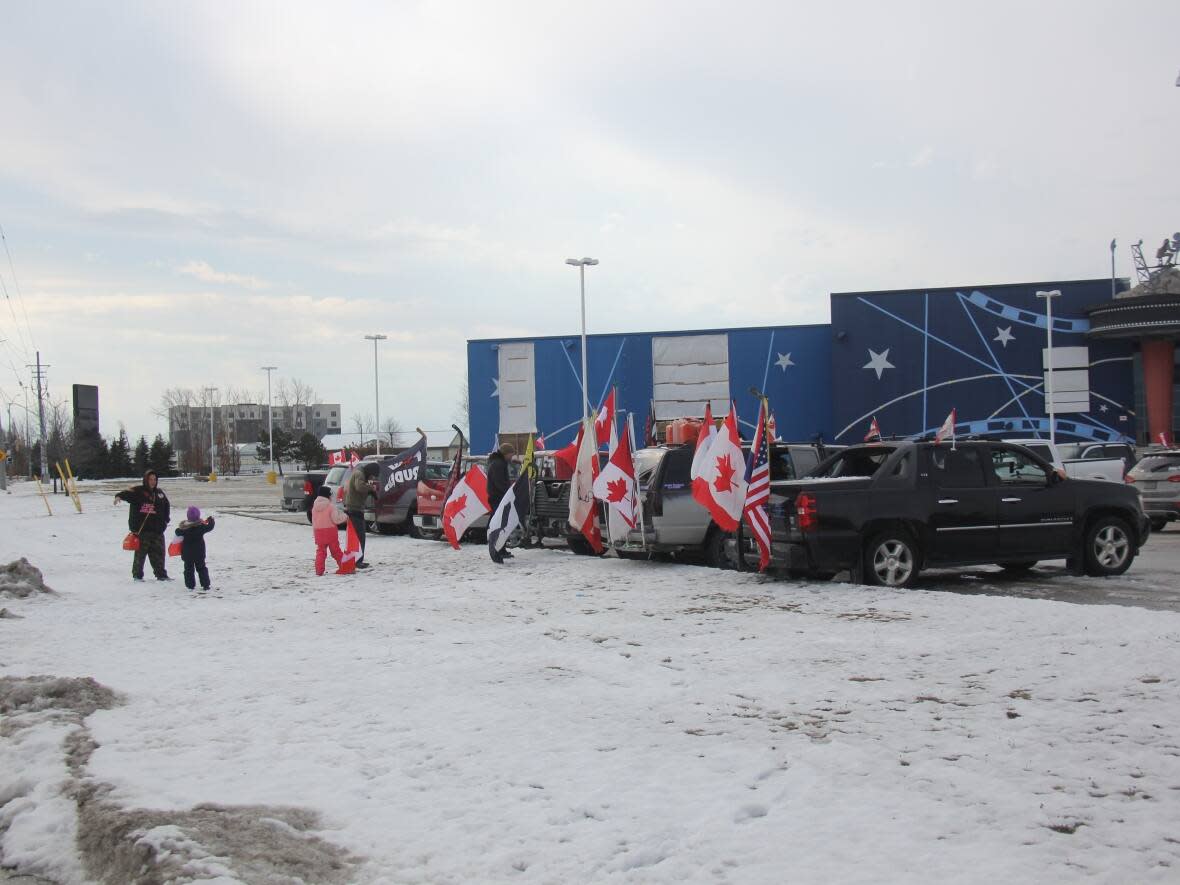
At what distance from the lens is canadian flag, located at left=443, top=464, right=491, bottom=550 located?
16812 millimetres

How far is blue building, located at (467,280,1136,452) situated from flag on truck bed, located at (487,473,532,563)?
31.8m

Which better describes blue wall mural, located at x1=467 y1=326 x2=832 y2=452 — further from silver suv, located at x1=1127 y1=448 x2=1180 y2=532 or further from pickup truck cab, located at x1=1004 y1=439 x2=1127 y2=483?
silver suv, located at x1=1127 y1=448 x2=1180 y2=532

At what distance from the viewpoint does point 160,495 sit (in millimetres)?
14906

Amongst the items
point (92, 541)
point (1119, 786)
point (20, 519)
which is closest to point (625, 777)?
point (1119, 786)

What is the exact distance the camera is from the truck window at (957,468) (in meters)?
11.7

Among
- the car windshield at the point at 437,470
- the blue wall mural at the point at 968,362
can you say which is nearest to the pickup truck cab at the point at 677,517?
the car windshield at the point at 437,470

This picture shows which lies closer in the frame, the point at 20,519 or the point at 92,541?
the point at 92,541

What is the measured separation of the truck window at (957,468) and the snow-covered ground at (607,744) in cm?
203

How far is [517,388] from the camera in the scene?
167 ft

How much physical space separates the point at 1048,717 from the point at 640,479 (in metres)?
9.45

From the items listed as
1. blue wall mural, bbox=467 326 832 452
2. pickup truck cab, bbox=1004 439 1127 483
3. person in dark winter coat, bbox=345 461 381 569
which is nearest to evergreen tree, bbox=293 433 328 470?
blue wall mural, bbox=467 326 832 452

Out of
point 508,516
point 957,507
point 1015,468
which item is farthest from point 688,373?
point 957,507

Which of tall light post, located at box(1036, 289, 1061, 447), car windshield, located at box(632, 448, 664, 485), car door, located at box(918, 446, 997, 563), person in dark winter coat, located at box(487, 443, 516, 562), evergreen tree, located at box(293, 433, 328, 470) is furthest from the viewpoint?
evergreen tree, located at box(293, 433, 328, 470)

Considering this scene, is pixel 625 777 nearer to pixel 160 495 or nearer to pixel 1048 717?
pixel 1048 717
